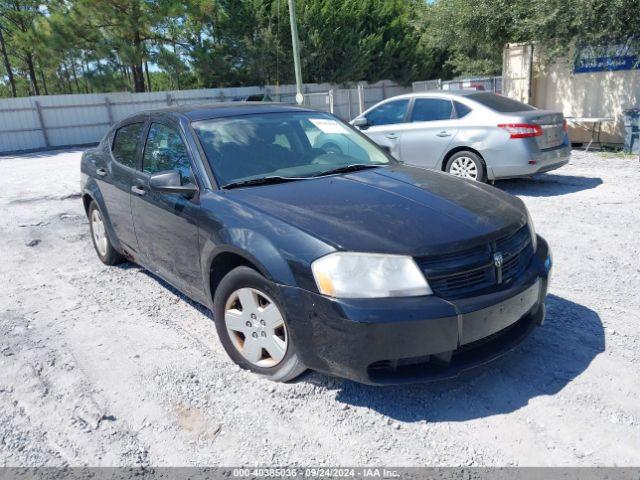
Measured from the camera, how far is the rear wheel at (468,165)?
762 cm

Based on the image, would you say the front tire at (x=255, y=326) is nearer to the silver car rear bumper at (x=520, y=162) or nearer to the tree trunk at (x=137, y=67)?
the silver car rear bumper at (x=520, y=162)

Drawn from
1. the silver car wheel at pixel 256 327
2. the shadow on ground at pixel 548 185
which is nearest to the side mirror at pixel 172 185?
the silver car wheel at pixel 256 327

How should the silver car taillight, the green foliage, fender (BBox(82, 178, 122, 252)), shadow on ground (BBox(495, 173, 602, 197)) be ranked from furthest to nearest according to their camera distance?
1. the green foliage
2. shadow on ground (BBox(495, 173, 602, 197))
3. the silver car taillight
4. fender (BBox(82, 178, 122, 252))


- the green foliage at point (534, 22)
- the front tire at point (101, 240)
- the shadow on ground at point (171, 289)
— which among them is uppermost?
the green foliage at point (534, 22)

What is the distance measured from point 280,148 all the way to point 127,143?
1655 millimetres

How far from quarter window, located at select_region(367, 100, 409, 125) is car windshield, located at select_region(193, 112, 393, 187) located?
4543mm

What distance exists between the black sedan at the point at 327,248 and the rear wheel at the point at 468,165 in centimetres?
392

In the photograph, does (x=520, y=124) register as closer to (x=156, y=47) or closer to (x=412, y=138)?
(x=412, y=138)

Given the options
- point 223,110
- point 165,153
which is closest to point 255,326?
point 165,153

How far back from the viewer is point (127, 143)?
456 cm

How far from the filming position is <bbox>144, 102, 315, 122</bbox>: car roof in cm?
383

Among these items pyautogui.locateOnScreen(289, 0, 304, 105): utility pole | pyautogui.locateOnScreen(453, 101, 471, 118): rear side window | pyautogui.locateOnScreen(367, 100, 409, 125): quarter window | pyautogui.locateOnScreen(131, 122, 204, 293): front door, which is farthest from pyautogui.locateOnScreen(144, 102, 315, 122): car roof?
pyautogui.locateOnScreen(289, 0, 304, 105): utility pole

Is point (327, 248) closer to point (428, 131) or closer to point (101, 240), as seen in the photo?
point (101, 240)

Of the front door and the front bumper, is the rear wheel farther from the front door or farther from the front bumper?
the front bumper
